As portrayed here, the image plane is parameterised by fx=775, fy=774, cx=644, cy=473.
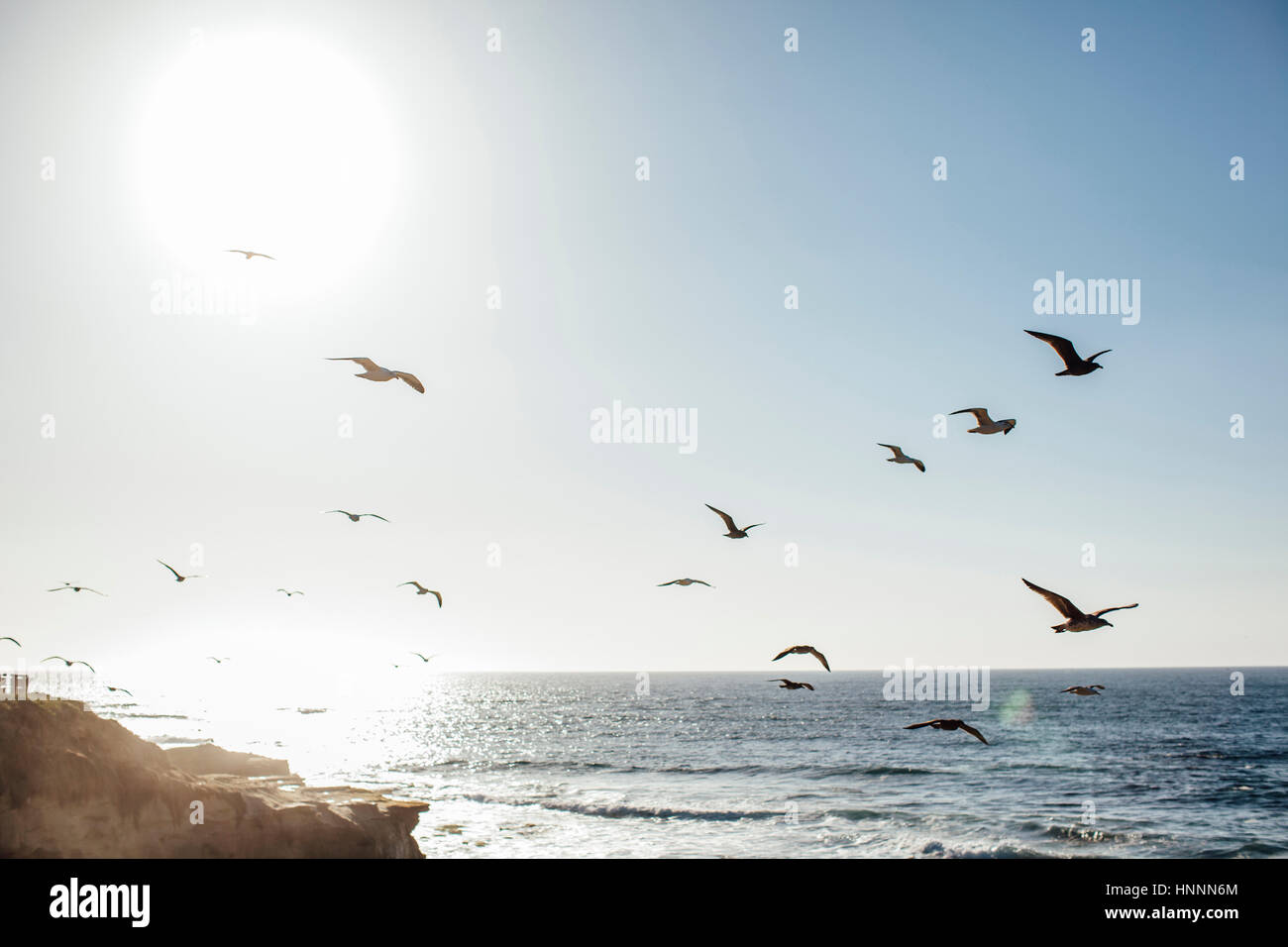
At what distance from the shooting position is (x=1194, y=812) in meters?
41.5

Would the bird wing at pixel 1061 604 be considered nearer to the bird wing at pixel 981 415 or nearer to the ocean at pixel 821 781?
the bird wing at pixel 981 415

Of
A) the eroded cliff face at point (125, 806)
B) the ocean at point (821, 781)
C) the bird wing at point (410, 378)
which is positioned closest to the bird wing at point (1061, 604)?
the bird wing at point (410, 378)

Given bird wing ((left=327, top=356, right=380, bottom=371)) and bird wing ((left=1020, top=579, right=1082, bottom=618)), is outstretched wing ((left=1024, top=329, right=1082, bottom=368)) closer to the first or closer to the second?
bird wing ((left=1020, top=579, right=1082, bottom=618))

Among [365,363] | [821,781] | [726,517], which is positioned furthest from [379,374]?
[821,781]

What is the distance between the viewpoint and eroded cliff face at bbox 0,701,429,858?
16.6 meters

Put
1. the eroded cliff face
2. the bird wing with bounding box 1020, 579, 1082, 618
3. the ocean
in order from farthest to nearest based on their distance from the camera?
the ocean < the eroded cliff face < the bird wing with bounding box 1020, 579, 1082, 618

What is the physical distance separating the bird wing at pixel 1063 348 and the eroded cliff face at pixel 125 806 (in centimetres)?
2093

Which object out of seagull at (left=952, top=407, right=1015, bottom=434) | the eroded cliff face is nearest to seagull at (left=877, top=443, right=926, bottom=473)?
seagull at (left=952, top=407, right=1015, bottom=434)

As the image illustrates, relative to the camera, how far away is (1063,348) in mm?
14094

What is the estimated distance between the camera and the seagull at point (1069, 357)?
13.9m

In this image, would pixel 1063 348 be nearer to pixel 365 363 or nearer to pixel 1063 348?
pixel 1063 348
